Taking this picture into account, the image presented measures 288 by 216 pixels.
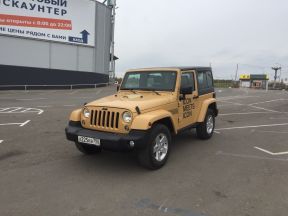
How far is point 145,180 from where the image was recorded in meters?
5.44

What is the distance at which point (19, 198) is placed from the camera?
15.2 feet

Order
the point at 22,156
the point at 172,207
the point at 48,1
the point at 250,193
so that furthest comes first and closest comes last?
the point at 48,1, the point at 22,156, the point at 250,193, the point at 172,207

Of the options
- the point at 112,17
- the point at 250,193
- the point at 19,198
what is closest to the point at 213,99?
the point at 250,193

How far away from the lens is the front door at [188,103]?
23.5 feet

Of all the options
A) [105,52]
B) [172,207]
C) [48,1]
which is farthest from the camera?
[105,52]

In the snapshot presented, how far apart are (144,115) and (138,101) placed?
0.54m

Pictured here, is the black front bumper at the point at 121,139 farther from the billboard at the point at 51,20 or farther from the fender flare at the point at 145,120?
the billboard at the point at 51,20

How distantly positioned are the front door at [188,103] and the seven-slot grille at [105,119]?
5.88 feet

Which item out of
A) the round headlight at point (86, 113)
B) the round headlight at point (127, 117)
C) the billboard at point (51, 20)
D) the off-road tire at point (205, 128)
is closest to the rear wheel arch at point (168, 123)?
the round headlight at point (127, 117)

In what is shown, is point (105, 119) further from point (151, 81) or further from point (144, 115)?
point (151, 81)

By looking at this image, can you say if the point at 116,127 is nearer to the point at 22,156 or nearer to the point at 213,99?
the point at 22,156

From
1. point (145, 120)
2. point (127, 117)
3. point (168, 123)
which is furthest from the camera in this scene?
point (168, 123)

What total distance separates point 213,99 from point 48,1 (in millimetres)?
27199

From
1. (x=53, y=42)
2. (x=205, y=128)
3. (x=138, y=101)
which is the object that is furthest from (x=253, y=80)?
(x=138, y=101)
